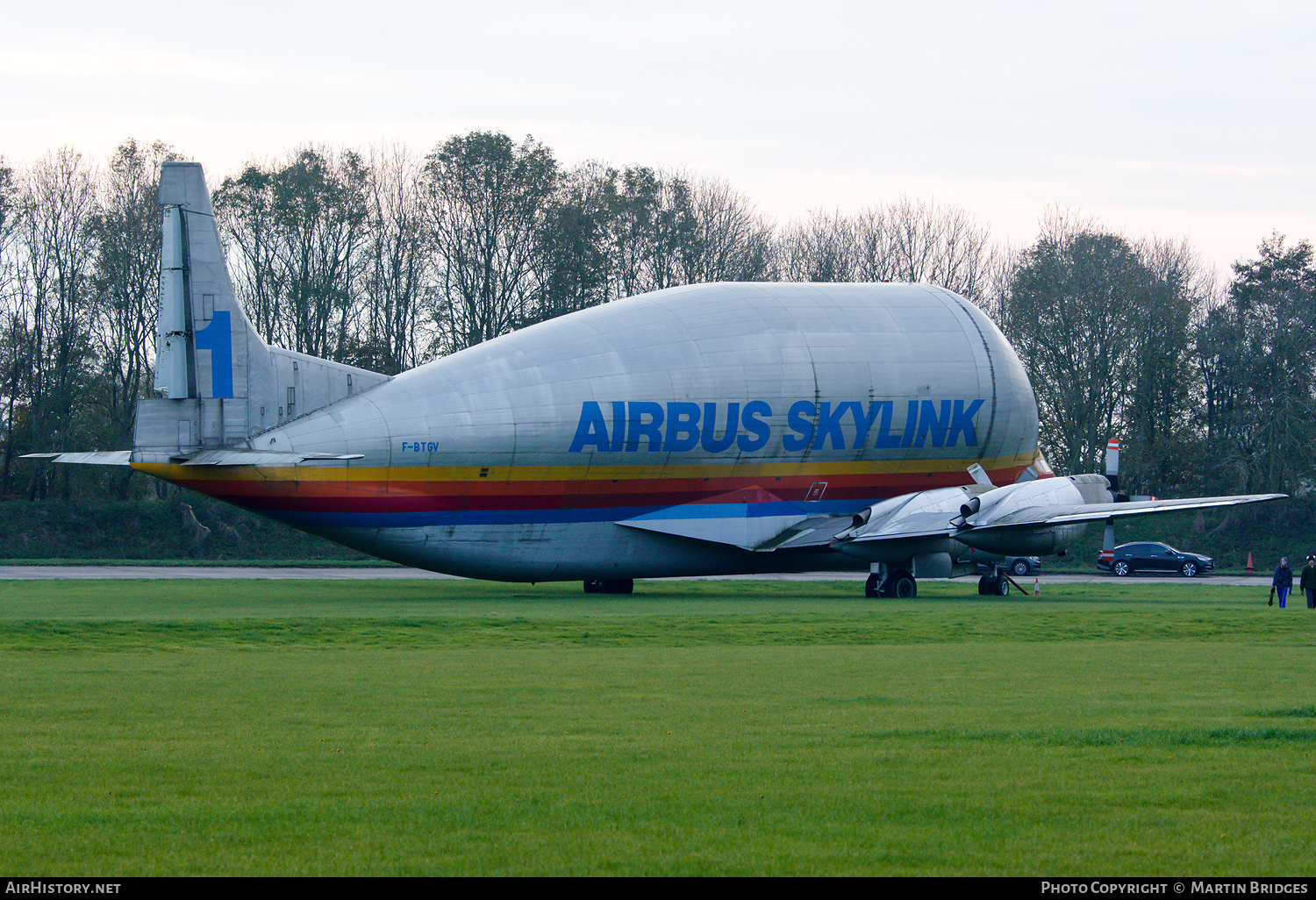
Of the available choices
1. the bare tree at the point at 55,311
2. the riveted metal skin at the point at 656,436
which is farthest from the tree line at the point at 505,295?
the riveted metal skin at the point at 656,436

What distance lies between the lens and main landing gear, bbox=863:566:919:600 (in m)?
38.7

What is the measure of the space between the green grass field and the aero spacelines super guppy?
10.7 m

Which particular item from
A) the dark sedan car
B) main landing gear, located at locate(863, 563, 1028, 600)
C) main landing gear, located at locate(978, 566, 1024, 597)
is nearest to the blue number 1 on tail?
main landing gear, located at locate(863, 563, 1028, 600)

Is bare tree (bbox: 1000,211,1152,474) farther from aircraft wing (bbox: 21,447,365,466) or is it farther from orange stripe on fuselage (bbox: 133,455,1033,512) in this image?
aircraft wing (bbox: 21,447,365,466)

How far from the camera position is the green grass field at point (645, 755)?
7895mm

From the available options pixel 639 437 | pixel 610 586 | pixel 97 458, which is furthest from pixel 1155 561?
pixel 97 458

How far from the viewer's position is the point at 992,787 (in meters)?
9.66

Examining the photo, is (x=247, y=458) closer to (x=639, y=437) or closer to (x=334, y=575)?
(x=639, y=437)

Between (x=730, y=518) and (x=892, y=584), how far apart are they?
199 inches

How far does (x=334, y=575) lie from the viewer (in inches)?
2041

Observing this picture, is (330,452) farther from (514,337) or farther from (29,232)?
(29,232)

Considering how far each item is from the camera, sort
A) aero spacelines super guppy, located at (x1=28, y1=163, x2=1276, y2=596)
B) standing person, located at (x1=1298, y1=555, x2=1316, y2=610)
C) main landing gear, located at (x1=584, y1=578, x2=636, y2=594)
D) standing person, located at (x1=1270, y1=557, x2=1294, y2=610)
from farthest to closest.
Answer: main landing gear, located at (x1=584, y1=578, x2=636, y2=594) < standing person, located at (x1=1270, y1=557, x2=1294, y2=610) < standing person, located at (x1=1298, y1=555, x2=1316, y2=610) < aero spacelines super guppy, located at (x1=28, y1=163, x2=1276, y2=596)

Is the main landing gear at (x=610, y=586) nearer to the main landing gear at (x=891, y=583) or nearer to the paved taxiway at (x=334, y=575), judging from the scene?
the paved taxiway at (x=334, y=575)

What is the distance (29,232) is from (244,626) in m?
57.3
